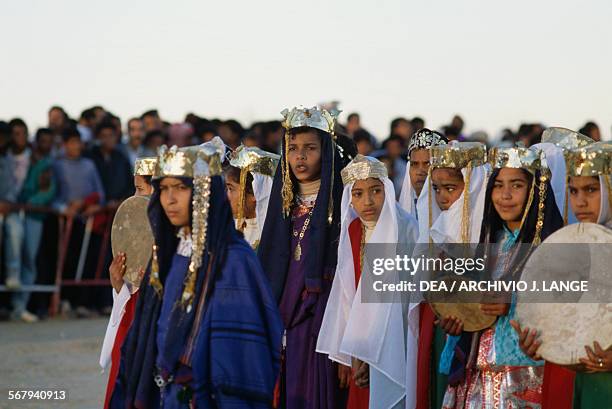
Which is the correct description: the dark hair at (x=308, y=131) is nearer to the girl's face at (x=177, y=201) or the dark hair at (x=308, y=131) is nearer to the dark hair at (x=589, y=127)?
the girl's face at (x=177, y=201)

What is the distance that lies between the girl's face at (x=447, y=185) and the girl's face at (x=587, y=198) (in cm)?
135

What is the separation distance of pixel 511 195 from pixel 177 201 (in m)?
1.99

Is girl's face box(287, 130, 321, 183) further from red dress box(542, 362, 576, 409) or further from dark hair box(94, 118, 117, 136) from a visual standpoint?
dark hair box(94, 118, 117, 136)

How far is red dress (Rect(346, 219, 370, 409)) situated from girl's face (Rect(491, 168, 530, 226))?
1167 millimetres

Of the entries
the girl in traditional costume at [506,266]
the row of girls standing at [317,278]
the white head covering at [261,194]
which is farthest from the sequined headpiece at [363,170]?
the white head covering at [261,194]

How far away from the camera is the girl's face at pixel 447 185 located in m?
8.08

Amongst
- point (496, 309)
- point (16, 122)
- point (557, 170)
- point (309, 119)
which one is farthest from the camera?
point (16, 122)

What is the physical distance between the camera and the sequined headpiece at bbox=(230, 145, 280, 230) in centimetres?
916

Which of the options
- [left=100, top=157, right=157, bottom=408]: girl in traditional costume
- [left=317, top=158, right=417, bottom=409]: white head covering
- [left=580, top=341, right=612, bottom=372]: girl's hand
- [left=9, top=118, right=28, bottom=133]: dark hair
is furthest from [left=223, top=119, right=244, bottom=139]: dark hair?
[left=580, top=341, right=612, bottom=372]: girl's hand

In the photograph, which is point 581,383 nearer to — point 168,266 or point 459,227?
point 459,227

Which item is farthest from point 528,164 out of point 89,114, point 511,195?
point 89,114

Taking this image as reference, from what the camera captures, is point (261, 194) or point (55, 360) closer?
point (261, 194)

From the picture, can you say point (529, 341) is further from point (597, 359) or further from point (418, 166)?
point (418, 166)

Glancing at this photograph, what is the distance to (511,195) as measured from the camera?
23.8 feet
